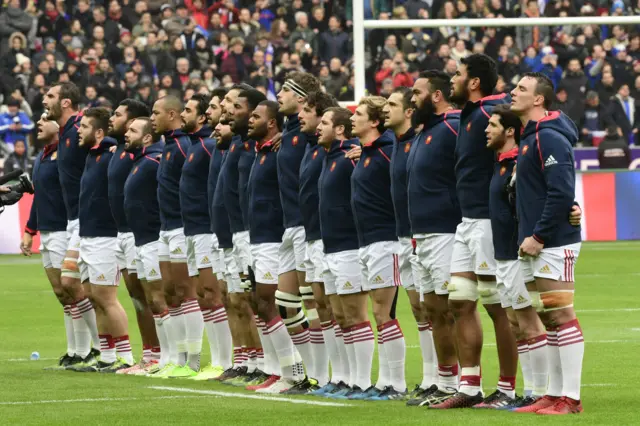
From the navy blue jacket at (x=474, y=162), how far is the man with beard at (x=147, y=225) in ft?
14.2

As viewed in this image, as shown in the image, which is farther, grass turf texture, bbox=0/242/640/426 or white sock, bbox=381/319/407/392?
white sock, bbox=381/319/407/392

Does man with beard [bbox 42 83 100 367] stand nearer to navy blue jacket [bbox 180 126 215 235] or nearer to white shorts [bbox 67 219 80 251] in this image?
white shorts [bbox 67 219 80 251]

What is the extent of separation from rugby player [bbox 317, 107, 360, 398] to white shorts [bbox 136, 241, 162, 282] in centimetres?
267

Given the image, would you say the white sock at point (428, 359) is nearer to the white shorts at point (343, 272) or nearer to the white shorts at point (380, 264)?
the white shorts at point (380, 264)

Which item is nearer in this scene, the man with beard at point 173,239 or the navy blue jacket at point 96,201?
the man with beard at point 173,239

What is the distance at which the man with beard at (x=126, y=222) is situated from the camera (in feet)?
48.1

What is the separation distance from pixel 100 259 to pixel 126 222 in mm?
444

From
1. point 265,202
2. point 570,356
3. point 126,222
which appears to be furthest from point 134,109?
point 570,356

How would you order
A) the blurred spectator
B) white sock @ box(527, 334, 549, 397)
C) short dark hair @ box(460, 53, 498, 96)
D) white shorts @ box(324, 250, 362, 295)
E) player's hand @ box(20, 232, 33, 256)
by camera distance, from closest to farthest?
white sock @ box(527, 334, 549, 397) → short dark hair @ box(460, 53, 498, 96) → white shorts @ box(324, 250, 362, 295) → player's hand @ box(20, 232, 33, 256) → the blurred spectator

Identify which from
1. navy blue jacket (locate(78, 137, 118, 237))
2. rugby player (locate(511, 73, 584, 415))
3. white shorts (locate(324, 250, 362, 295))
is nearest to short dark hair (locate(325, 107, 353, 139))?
white shorts (locate(324, 250, 362, 295))

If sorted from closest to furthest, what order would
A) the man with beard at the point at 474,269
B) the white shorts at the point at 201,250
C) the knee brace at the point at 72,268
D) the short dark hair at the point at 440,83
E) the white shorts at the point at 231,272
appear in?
the man with beard at the point at 474,269 < the short dark hair at the point at 440,83 < the white shorts at the point at 231,272 < the white shorts at the point at 201,250 < the knee brace at the point at 72,268

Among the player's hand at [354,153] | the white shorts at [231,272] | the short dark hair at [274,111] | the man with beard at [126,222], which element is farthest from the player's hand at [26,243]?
the player's hand at [354,153]

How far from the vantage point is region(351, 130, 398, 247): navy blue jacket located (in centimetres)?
1184

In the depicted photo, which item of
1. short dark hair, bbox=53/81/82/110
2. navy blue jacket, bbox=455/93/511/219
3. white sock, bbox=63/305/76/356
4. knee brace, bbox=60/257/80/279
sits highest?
short dark hair, bbox=53/81/82/110
